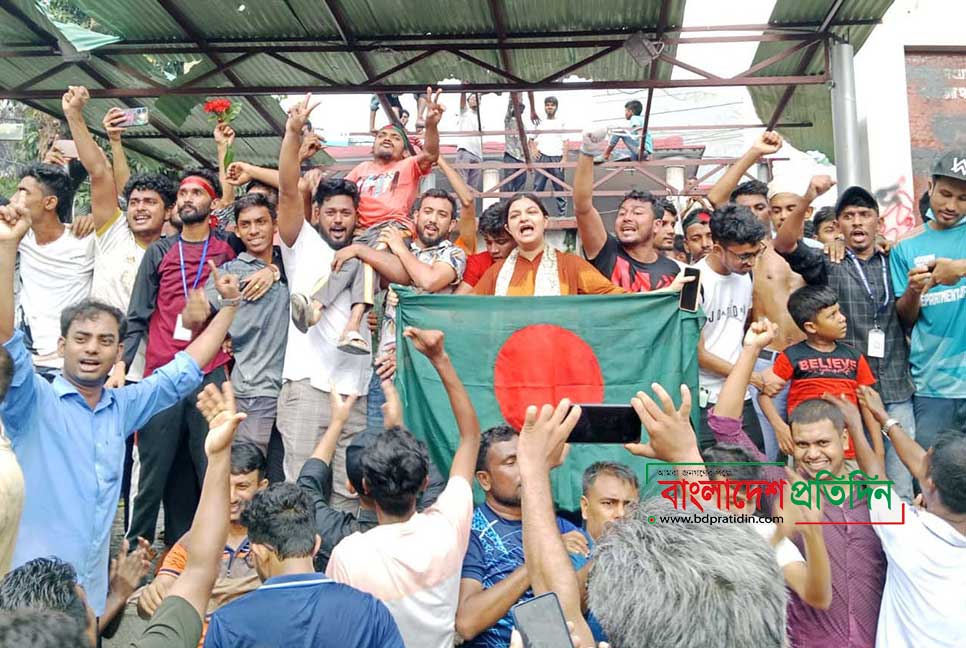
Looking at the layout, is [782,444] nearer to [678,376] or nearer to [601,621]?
[678,376]

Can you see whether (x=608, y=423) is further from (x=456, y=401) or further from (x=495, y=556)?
(x=495, y=556)

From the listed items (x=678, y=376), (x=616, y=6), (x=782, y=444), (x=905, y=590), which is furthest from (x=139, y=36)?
(x=905, y=590)

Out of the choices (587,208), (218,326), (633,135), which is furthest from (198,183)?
(633,135)

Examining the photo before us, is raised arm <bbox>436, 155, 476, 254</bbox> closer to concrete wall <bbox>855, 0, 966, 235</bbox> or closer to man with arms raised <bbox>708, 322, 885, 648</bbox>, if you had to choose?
man with arms raised <bbox>708, 322, 885, 648</bbox>

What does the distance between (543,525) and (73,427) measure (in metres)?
2.11

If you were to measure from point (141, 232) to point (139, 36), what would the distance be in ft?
9.86

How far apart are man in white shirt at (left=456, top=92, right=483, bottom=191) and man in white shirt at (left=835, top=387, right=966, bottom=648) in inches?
315

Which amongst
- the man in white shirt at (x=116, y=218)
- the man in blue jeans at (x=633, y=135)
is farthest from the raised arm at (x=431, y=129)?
the man in blue jeans at (x=633, y=135)

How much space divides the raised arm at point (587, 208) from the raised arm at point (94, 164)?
2.70 metres

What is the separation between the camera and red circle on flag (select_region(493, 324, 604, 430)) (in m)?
4.61

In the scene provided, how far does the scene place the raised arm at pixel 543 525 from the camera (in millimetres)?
2158

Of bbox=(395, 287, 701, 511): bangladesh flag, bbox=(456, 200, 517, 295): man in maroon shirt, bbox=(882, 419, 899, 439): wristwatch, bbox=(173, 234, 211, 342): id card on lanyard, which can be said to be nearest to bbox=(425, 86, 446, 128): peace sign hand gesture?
bbox=(456, 200, 517, 295): man in maroon shirt

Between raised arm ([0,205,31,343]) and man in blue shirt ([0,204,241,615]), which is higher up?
raised arm ([0,205,31,343])

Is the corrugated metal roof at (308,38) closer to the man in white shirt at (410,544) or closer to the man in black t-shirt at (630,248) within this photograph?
the man in black t-shirt at (630,248)
